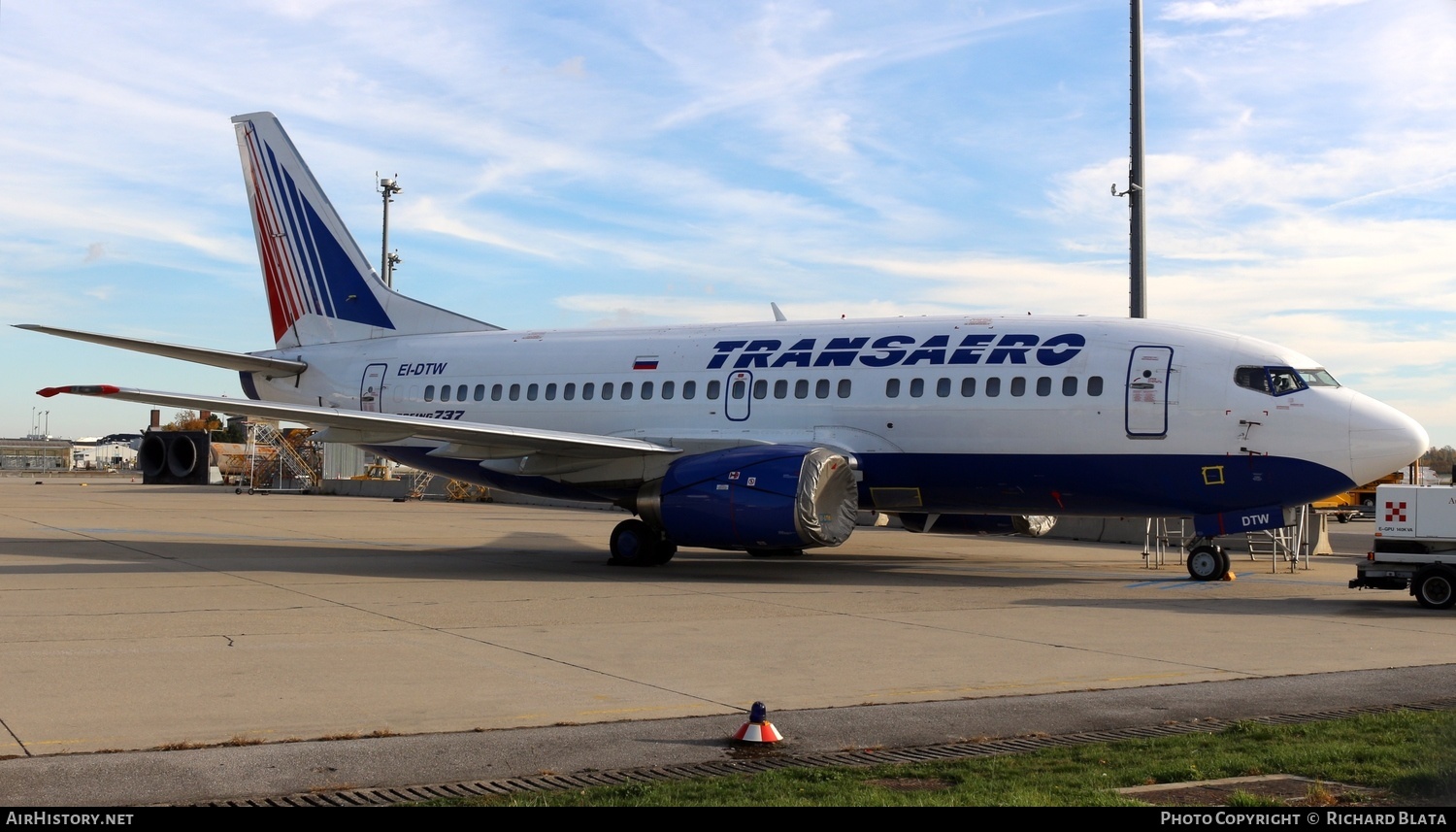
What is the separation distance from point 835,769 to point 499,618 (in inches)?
272

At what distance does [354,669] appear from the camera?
9.45 m

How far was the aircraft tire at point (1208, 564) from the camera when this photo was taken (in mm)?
17969

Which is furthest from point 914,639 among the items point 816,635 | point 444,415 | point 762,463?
point 444,415

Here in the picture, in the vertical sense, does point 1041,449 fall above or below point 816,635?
above

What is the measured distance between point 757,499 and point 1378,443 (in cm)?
815

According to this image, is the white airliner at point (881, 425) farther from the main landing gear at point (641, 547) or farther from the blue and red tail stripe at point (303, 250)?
the blue and red tail stripe at point (303, 250)

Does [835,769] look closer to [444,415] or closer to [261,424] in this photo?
[444,415]

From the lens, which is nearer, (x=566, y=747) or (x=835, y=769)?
(x=835, y=769)

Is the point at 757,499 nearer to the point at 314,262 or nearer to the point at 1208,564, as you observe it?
the point at 1208,564

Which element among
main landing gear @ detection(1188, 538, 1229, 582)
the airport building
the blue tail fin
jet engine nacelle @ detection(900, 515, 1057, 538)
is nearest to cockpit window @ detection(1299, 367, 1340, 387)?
main landing gear @ detection(1188, 538, 1229, 582)

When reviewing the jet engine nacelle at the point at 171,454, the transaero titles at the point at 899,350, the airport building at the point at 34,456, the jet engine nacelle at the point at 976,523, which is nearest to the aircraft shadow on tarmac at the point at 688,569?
the jet engine nacelle at the point at 976,523

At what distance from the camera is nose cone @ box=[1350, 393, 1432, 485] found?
16422mm

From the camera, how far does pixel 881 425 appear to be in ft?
61.7

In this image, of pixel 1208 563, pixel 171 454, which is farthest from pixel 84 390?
pixel 171 454
